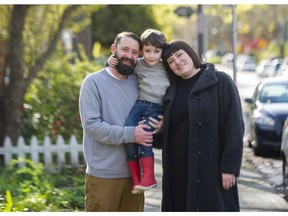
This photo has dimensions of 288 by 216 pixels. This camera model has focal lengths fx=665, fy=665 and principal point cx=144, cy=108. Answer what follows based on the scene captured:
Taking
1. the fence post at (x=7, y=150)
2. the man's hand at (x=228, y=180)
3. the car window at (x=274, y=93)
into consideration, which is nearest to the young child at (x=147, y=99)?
the man's hand at (x=228, y=180)

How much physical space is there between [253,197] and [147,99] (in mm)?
3931

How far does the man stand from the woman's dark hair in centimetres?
19

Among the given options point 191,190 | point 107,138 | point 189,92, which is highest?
point 189,92

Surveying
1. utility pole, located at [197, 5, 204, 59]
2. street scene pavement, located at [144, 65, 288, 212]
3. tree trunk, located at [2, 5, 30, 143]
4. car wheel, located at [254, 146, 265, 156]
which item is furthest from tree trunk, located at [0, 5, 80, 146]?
utility pole, located at [197, 5, 204, 59]

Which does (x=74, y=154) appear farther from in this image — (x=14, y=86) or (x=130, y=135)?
(x=130, y=135)

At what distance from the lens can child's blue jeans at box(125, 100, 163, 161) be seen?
177 inches

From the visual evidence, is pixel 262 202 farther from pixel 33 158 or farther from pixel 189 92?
pixel 33 158

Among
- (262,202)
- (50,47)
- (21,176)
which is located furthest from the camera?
(50,47)

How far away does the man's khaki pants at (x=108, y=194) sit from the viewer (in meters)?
4.56

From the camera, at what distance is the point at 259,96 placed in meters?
13.3

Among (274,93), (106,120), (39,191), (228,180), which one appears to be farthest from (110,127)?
(274,93)
